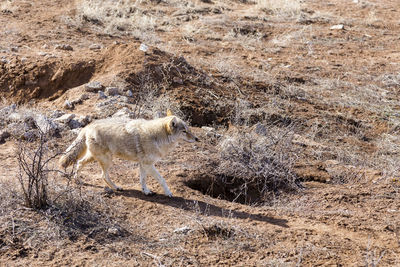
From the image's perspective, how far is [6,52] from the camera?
454 inches

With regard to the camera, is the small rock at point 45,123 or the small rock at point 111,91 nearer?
the small rock at point 45,123

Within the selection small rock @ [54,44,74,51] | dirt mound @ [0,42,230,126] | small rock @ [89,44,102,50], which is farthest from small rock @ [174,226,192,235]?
small rock @ [89,44,102,50]

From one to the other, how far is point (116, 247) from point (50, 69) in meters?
6.61

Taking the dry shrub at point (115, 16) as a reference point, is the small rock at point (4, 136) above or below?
below

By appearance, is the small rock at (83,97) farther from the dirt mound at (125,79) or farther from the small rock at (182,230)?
the small rock at (182,230)

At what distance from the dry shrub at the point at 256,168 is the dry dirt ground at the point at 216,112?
220 millimetres

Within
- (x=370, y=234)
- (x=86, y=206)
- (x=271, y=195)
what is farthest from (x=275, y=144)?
(x=86, y=206)

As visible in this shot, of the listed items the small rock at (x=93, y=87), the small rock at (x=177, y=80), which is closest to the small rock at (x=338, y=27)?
the small rock at (x=177, y=80)

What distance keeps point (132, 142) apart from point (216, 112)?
156 inches

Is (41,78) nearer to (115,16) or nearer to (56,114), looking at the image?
(56,114)

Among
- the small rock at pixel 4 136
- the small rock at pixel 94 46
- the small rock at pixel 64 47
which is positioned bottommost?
the small rock at pixel 4 136

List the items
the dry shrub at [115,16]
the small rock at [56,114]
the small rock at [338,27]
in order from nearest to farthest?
the small rock at [56,114]
the dry shrub at [115,16]
the small rock at [338,27]

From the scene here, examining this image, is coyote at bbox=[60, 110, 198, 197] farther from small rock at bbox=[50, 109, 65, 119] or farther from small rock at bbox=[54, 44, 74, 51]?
small rock at bbox=[54, 44, 74, 51]

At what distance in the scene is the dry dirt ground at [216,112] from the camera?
529cm
